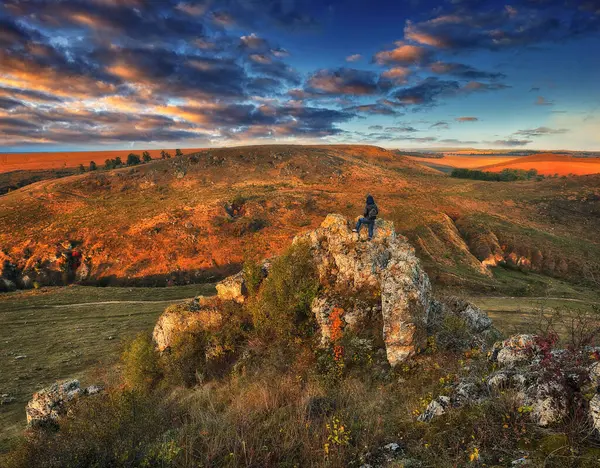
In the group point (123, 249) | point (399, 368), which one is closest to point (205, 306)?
point (399, 368)

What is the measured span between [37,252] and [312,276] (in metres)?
59.6

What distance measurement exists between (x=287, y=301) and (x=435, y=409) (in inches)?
323

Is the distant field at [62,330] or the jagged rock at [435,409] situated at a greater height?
the jagged rock at [435,409]

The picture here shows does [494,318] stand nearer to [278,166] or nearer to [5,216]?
[278,166]

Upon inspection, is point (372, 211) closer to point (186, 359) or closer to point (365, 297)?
point (365, 297)

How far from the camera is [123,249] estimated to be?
52906mm

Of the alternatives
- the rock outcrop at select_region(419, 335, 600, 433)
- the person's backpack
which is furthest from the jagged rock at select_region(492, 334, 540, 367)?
the person's backpack

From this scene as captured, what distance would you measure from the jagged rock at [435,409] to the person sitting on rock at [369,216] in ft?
31.4

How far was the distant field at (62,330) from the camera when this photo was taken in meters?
20.9

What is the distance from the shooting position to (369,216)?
15.6m

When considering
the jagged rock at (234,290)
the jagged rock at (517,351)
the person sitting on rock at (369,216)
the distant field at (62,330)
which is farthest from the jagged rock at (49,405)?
the jagged rock at (517,351)

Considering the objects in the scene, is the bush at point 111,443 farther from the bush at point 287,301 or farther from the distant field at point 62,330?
the distant field at point 62,330

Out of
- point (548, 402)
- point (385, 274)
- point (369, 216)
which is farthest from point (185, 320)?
point (548, 402)

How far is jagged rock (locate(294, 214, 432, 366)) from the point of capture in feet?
37.8
